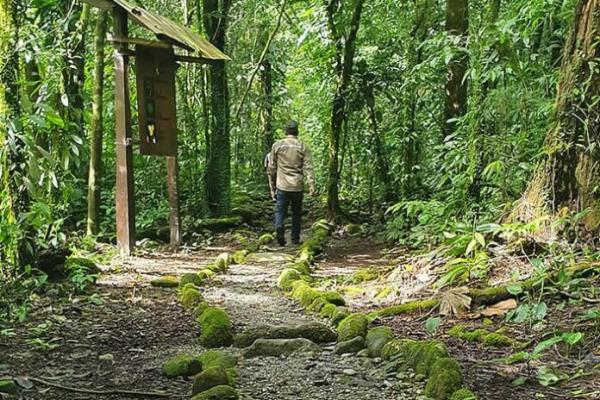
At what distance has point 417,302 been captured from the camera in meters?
4.92

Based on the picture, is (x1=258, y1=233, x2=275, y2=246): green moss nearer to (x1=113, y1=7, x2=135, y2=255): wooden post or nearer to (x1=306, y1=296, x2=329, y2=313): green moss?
(x1=113, y1=7, x2=135, y2=255): wooden post

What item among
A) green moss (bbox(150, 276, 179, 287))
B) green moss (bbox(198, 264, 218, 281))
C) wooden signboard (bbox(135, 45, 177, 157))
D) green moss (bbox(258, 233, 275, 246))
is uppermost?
wooden signboard (bbox(135, 45, 177, 157))

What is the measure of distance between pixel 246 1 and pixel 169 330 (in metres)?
8.61

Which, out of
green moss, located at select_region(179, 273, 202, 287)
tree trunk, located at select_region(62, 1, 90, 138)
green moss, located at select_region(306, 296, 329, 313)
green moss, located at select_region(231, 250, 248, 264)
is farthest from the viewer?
green moss, located at select_region(231, 250, 248, 264)

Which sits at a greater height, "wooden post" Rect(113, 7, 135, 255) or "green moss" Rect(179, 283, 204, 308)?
"wooden post" Rect(113, 7, 135, 255)

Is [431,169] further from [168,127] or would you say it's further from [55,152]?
[55,152]

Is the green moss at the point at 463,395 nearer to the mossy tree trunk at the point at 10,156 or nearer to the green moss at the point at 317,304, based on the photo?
the green moss at the point at 317,304

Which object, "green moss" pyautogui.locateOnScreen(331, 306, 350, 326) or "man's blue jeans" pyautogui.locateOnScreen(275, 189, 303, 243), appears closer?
"green moss" pyautogui.locateOnScreen(331, 306, 350, 326)

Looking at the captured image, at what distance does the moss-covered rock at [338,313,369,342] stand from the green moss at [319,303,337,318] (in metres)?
0.60

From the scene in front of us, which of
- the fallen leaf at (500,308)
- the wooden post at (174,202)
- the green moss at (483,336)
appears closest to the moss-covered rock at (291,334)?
the green moss at (483,336)

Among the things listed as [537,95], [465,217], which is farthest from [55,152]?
[537,95]

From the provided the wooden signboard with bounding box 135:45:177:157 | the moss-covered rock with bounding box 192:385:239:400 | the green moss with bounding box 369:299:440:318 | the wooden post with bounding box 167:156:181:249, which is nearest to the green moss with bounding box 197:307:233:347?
the green moss with bounding box 369:299:440:318

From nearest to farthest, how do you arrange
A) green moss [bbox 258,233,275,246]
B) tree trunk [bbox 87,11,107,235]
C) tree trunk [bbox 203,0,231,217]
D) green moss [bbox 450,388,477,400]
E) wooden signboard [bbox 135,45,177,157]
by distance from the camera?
green moss [bbox 450,388,477,400], wooden signboard [bbox 135,45,177,157], tree trunk [bbox 87,11,107,235], green moss [bbox 258,233,275,246], tree trunk [bbox 203,0,231,217]

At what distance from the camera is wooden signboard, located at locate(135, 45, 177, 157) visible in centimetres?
815
